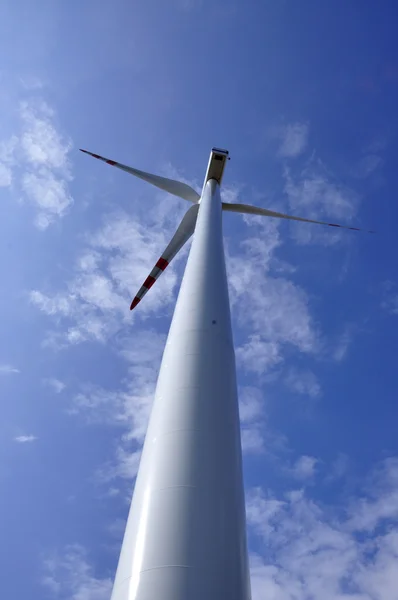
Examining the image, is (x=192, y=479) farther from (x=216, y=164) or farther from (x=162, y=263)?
(x=216, y=164)

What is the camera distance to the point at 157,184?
2742 centimetres

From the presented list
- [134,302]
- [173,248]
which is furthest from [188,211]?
[134,302]

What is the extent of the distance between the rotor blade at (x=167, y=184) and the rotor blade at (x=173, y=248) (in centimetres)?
253

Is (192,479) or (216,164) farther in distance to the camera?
(216,164)

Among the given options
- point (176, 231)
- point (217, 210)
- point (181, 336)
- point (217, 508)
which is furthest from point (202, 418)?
point (176, 231)

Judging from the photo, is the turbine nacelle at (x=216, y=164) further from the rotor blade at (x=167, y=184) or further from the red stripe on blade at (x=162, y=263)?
the red stripe on blade at (x=162, y=263)

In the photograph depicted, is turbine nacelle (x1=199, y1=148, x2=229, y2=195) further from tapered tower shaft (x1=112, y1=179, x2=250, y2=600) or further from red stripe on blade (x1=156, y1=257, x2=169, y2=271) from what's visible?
tapered tower shaft (x1=112, y1=179, x2=250, y2=600)

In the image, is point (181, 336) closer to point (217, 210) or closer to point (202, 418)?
point (202, 418)

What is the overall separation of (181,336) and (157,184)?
60.6 ft

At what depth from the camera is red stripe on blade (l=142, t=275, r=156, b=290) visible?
25797 millimetres

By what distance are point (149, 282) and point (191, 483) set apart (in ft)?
62.9

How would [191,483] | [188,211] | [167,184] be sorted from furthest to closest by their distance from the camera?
1. [167,184]
2. [188,211]
3. [191,483]

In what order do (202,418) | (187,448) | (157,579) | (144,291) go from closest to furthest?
(157,579) < (187,448) < (202,418) < (144,291)

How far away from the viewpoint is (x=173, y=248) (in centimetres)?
2491
